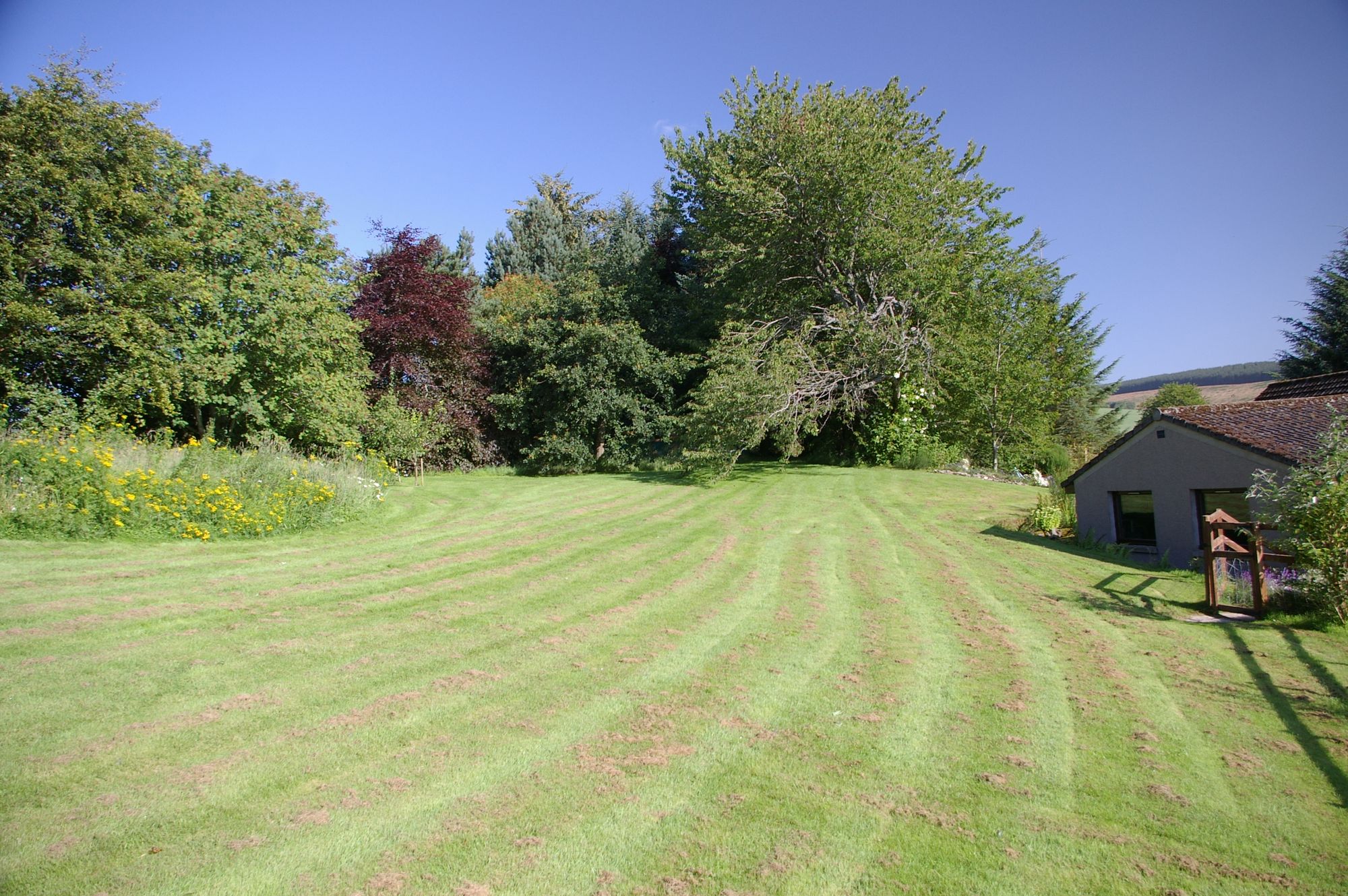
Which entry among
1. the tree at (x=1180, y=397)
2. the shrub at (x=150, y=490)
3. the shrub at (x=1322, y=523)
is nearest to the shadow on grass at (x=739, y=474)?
the shrub at (x=150, y=490)

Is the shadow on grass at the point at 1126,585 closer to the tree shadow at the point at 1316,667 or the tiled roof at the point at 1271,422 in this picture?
the tree shadow at the point at 1316,667

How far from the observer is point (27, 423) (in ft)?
36.6

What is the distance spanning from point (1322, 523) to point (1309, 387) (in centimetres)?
940

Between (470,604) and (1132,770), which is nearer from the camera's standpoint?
(1132,770)

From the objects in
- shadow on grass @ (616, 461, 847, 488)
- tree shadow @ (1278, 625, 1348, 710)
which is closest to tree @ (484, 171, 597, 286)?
shadow on grass @ (616, 461, 847, 488)

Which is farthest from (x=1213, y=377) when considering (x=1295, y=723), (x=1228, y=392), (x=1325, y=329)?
(x=1295, y=723)

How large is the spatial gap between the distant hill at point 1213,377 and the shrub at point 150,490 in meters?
66.6

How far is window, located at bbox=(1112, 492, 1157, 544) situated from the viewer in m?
12.6

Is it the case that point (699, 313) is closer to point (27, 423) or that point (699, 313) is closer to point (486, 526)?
point (486, 526)

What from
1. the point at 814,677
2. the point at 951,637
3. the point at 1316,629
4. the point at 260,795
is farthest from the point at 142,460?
the point at 1316,629

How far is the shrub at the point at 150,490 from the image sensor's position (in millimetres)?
8781

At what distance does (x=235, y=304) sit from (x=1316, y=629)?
18.1 meters

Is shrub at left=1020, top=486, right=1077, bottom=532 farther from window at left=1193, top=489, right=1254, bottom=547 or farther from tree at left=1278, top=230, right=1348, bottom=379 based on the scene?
tree at left=1278, top=230, right=1348, bottom=379

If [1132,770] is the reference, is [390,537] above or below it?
above
